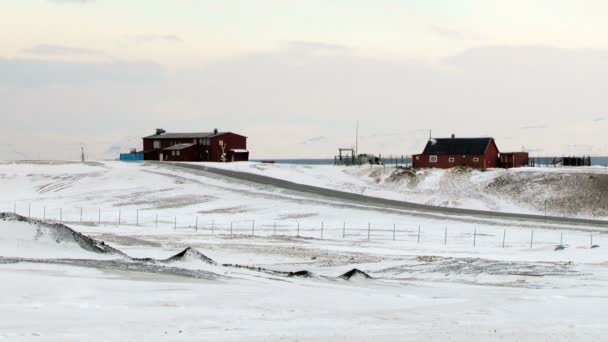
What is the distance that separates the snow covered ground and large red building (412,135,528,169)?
30.4 feet

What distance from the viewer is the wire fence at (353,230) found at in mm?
54125

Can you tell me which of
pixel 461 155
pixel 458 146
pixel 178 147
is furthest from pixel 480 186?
pixel 178 147

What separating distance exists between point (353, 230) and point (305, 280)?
32.5 m

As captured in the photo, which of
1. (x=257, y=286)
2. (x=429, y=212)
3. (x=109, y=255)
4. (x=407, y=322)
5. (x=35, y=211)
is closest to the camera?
(x=407, y=322)

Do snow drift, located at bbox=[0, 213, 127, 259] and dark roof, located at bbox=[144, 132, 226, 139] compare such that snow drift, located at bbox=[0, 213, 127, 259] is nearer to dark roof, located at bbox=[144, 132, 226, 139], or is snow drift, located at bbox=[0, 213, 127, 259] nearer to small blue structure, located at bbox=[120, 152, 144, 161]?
dark roof, located at bbox=[144, 132, 226, 139]

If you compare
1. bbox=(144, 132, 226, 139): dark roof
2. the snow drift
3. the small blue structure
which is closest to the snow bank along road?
bbox=(144, 132, 226, 139): dark roof

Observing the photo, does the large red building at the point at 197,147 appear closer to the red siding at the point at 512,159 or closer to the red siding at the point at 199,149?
the red siding at the point at 199,149

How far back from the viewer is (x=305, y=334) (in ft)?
60.7

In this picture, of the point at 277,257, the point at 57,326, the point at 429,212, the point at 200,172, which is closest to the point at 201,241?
the point at 277,257

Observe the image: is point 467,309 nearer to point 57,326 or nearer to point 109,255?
point 57,326

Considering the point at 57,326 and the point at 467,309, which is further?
the point at 467,309

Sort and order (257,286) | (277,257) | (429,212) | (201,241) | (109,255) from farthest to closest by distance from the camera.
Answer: (429,212) → (201,241) → (277,257) → (109,255) → (257,286)

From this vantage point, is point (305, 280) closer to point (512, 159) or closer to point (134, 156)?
point (512, 159)

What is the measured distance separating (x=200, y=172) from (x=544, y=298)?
79884mm
